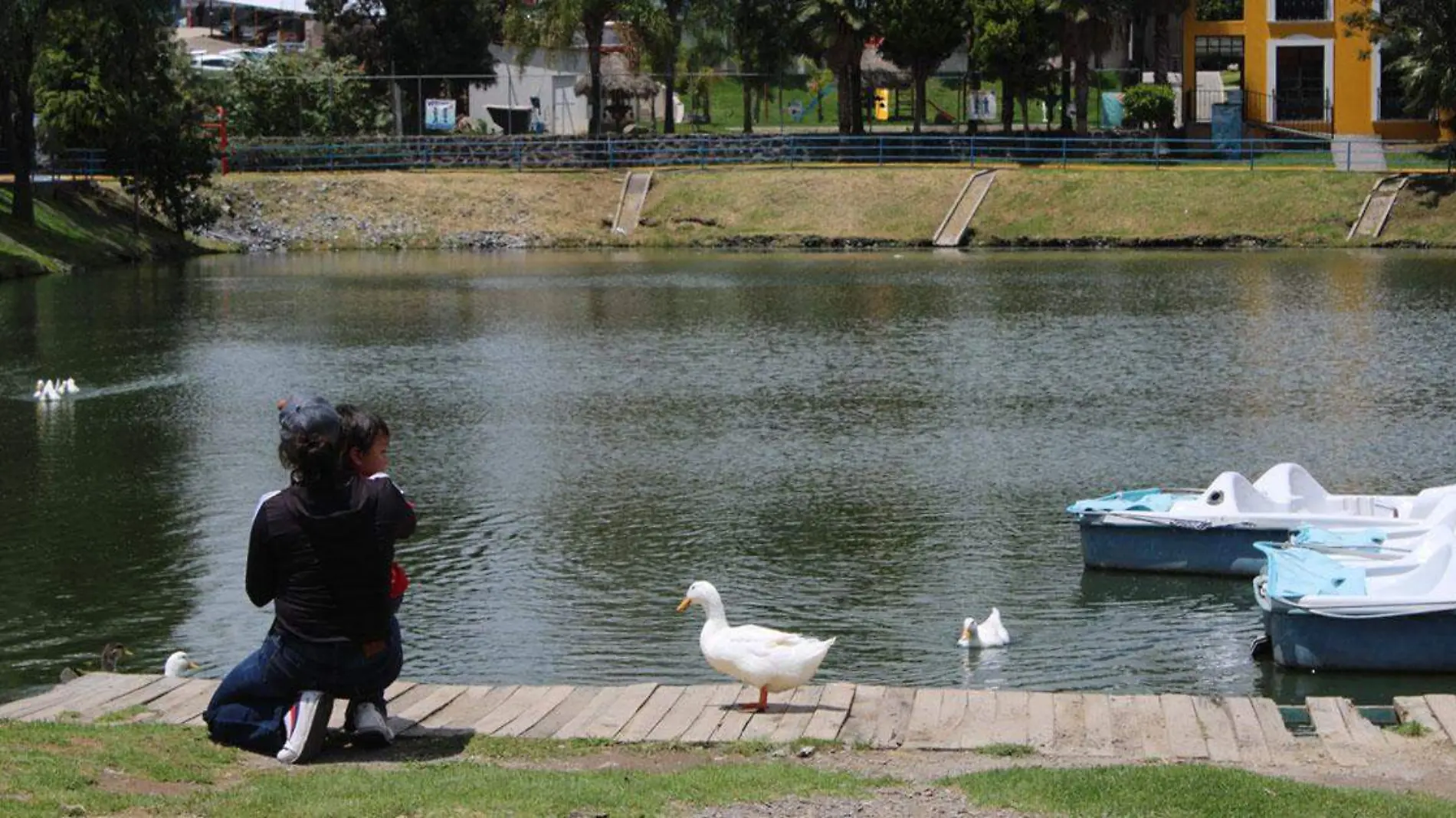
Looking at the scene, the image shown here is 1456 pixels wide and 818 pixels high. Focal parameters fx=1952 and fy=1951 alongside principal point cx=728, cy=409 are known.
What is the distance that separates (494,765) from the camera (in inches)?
435

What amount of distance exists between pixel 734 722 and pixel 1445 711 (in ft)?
15.1

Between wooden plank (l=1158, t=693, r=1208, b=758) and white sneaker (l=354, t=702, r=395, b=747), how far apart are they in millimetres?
4648

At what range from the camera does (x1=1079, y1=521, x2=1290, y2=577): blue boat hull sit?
20.8 metres

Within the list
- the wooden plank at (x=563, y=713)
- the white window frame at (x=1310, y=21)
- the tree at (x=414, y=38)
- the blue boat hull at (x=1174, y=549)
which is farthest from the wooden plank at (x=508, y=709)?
the tree at (x=414, y=38)

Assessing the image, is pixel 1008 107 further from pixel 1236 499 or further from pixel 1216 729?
pixel 1216 729

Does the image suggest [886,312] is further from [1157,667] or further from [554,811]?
[554,811]

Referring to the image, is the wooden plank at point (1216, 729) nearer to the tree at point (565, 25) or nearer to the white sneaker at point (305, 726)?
the white sneaker at point (305, 726)

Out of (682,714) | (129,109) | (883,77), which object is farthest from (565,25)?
(682,714)

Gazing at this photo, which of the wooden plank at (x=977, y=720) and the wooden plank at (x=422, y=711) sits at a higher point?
the wooden plank at (x=422, y=711)

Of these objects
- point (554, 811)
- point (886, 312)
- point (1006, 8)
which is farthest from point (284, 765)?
point (1006, 8)

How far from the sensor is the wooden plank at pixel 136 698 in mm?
12422

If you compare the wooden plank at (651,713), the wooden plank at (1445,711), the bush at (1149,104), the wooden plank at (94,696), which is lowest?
the wooden plank at (1445,711)

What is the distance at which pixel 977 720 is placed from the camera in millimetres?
12305

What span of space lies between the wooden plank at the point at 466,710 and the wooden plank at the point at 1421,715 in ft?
19.2
